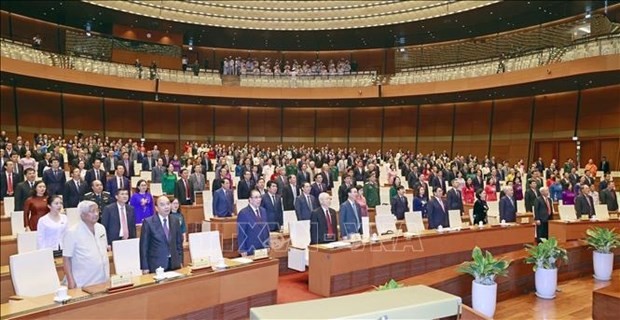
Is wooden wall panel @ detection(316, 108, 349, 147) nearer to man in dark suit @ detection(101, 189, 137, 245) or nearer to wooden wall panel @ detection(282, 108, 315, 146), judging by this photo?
wooden wall panel @ detection(282, 108, 315, 146)

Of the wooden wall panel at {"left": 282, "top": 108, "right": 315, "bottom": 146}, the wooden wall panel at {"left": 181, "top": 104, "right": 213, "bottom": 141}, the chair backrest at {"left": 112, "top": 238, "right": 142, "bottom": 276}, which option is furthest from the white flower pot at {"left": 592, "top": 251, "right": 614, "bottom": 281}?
the wooden wall panel at {"left": 181, "top": 104, "right": 213, "bottom": 141}

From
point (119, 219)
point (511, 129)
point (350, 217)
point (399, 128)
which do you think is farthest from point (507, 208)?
point (399, 128)

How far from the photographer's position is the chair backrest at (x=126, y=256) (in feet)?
15.9

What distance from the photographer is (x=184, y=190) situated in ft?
29.4

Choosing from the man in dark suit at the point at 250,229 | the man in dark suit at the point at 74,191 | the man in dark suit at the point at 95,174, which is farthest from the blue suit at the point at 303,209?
the man in dark suit at the point at 95,174

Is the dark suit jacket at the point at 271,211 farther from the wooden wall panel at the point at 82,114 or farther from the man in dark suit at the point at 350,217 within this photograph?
the wooden wall panel at the point at 82,114

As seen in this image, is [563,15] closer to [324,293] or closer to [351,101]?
[351,101]

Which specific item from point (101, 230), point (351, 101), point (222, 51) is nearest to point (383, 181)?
point (351, 101)

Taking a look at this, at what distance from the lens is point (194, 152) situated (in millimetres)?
17641

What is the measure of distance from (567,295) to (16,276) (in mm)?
6375

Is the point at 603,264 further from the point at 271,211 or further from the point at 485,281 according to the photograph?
the point at 271,211

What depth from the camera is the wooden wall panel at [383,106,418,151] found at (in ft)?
81.1

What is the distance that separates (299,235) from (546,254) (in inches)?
130

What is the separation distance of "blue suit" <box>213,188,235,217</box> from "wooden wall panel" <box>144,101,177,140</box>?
16.9m
